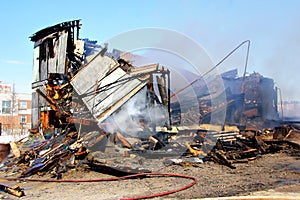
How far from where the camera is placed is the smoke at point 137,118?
402 inches

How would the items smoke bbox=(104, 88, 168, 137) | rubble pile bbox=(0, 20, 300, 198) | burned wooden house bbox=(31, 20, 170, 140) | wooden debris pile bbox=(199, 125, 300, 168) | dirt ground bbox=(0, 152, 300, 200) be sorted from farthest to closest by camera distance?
burned wooden house bbox=(31, 20, 170, 140) < smoke bbox=(104, 88, 168, 137) < wooden debris pile bbox=(199, 125, 300, 168) < rubble pile bbox=(0, 20, 300, 198) < dirt ground bbox=(0, 152, 300, 200)

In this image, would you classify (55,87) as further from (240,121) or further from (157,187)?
(240,121)

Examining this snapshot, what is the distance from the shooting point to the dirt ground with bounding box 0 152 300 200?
5.63 meters

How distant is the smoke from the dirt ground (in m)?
2.47

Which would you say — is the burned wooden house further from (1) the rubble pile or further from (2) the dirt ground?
(2) the dirt ground

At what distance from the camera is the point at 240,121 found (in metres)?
15.6

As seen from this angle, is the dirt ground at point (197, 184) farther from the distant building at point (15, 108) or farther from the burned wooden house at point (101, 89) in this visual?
the distant building at point (15, 108)

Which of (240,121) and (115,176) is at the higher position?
(240,121)

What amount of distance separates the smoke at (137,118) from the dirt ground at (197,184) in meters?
2.47

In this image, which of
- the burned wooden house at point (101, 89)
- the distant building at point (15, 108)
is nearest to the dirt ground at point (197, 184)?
the burned wooden house at point (101, 89)

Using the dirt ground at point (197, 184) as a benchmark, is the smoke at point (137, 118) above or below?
above

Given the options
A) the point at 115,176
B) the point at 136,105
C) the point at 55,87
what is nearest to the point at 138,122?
the point at 136,105

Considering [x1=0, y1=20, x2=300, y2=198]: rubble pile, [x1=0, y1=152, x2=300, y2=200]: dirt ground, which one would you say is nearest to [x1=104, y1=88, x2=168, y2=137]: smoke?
[x1=0, y1=20, x2=300, y2=198]: rubble pile

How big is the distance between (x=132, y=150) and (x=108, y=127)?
4.58 ft
